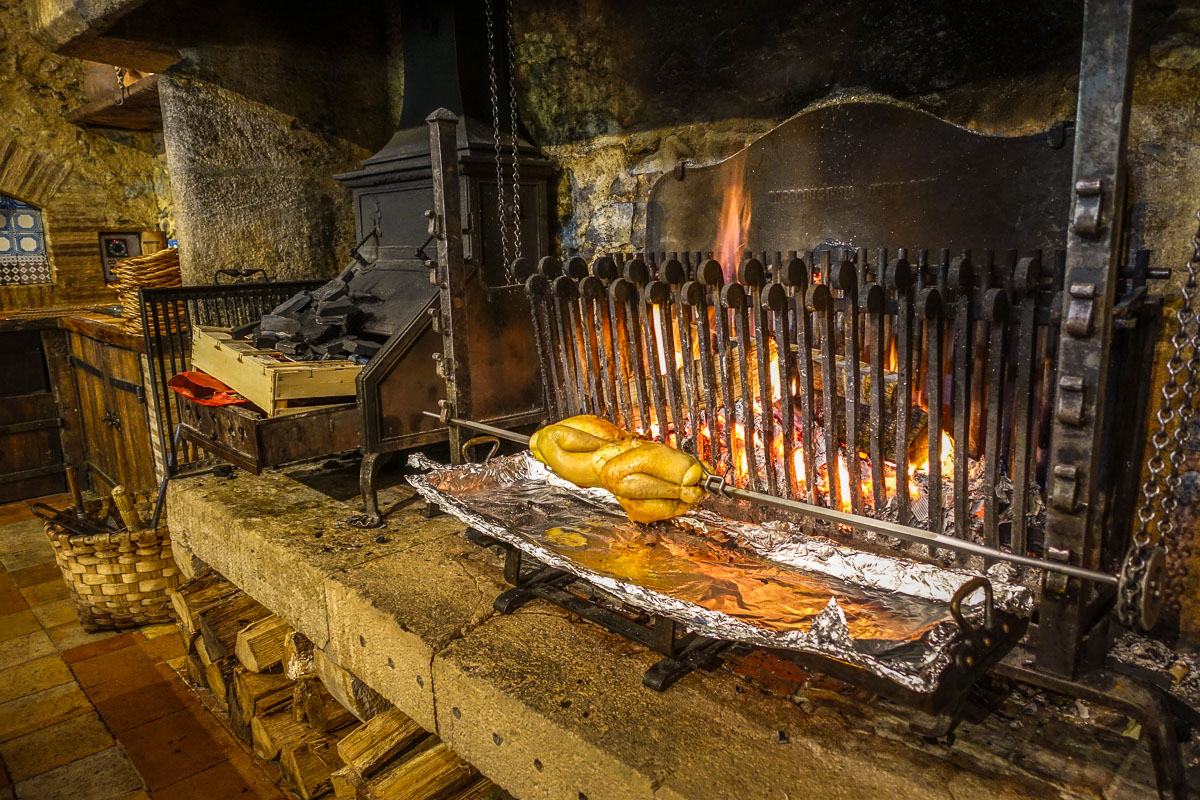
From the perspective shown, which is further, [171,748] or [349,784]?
[171,748]

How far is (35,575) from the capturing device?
5.11 m

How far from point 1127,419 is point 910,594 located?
710 mm

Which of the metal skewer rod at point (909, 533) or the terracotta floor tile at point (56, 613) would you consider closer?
the metal skewer rod at point (909, 533)

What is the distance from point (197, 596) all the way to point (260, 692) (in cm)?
86

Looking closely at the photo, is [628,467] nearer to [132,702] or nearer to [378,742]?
[378,742]

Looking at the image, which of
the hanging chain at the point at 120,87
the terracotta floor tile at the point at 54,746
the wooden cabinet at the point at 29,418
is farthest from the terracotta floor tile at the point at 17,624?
the hanging chain at the point at 120,87

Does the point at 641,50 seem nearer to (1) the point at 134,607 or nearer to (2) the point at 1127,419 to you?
(2) the point at 1127,419

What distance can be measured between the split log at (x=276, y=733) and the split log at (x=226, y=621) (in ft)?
1.42

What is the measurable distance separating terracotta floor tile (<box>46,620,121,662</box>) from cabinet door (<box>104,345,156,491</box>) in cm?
138

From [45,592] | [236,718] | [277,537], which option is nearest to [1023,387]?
[277,537]

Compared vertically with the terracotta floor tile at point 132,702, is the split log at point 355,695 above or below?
above

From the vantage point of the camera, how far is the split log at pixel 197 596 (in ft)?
12.3

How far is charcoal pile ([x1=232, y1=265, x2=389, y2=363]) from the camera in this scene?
11.6 ft

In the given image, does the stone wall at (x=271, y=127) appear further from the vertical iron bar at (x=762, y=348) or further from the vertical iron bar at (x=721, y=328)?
the vertical iron bar at (x=762, y=348)
